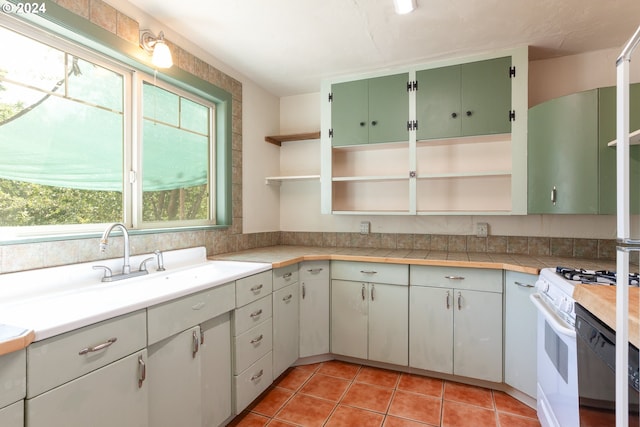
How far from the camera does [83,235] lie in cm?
162

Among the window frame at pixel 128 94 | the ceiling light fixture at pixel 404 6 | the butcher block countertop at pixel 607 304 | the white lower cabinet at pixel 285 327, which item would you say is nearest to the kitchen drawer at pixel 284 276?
the white lower cabinet at pixel 285 327

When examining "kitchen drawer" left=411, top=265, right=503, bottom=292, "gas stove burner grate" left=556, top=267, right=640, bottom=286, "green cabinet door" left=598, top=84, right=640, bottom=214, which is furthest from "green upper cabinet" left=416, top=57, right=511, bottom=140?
"gas stove burner grate" left=556, top=267, right=640, bottom=286

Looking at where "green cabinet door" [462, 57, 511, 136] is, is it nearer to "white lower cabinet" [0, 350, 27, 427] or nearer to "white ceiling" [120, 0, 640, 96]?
"white ceiling" [120, 0, 640, 96]

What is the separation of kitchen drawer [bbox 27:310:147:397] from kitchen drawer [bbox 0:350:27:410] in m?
0.02

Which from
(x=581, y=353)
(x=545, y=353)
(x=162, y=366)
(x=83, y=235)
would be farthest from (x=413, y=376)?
(x=83, y=235)

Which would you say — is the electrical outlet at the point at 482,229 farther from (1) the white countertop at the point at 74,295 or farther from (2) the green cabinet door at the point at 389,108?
(1) the white countertop at the point at 74,295

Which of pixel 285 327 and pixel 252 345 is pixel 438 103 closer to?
pixel 285 327

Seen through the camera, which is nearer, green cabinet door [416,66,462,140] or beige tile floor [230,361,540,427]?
beige tile floor [230,361,540,427]

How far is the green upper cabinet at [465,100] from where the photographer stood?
2381 mm

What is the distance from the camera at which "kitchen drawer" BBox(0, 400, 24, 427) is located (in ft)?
2.84

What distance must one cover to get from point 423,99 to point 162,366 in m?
2.54

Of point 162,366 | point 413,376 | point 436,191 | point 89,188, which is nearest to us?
point 162,366

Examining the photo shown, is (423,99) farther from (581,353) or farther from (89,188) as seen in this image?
(89,188)

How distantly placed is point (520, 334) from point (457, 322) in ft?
1.24
